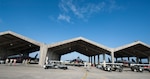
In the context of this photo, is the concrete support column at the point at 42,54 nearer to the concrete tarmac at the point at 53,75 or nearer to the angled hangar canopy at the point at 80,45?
the angled hangar canopy at the point at 80,45

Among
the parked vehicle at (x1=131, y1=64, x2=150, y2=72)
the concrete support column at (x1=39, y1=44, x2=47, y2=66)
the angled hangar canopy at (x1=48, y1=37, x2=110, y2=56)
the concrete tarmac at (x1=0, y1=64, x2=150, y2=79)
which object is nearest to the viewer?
the concrete tarmac at (x1=0, y1=64, x2=150, y2=79)

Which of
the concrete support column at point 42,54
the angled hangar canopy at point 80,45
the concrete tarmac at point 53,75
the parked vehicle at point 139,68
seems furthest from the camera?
the angled hangar canopy at point 80,45

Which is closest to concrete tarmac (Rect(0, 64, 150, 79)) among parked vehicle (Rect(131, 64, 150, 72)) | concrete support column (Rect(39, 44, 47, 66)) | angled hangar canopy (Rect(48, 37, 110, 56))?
parked vehicle (Rect(131, 64, 150, 72))

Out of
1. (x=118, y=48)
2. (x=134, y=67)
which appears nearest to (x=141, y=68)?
(x=134, y=67)

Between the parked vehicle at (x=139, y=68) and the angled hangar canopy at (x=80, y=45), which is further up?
the angled hangar canopy at (x=80, y=45)

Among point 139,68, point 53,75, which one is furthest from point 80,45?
point 53,75

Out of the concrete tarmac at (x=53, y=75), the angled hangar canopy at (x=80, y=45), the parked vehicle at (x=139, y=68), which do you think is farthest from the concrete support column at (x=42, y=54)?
the parked vehicle at (x=139, y=68)

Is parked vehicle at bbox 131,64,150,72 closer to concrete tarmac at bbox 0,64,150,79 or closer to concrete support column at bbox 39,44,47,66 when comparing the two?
concrete tarmac at bbox 0,64,150,79

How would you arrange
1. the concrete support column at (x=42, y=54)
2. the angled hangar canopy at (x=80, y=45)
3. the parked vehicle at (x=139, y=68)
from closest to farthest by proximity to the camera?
1. the parked vehicle at (x=139, y=68)
2. the concrete support column at (x=42, y=54)
3. the angled hangar canopy at (x=80, y=45)

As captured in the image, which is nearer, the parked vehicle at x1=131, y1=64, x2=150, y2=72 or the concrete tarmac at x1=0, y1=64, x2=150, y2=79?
the concrete tarmac at x1=0, y1=64, x2=150, y2=79

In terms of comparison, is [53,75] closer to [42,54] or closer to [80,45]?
[42,54]

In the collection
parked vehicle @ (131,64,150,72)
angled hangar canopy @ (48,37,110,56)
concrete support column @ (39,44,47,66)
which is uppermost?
angled hangar canopy @ (48,37,110,56)

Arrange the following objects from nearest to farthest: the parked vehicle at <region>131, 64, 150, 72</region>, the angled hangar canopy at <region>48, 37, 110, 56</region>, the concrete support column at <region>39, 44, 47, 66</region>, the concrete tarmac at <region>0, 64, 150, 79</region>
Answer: the concrete tarmac at <region>0, 64, 150, 79</region>, the parked vehicle at <region>131, 64, 150, 72</region>, the concrete support column at <region>39, 44, 47, 66</region>, the angled hangar canopy at <region>48, 37, 110, 56</region>

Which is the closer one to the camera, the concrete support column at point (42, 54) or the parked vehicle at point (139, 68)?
the parked vehicle at point (139, 68)
